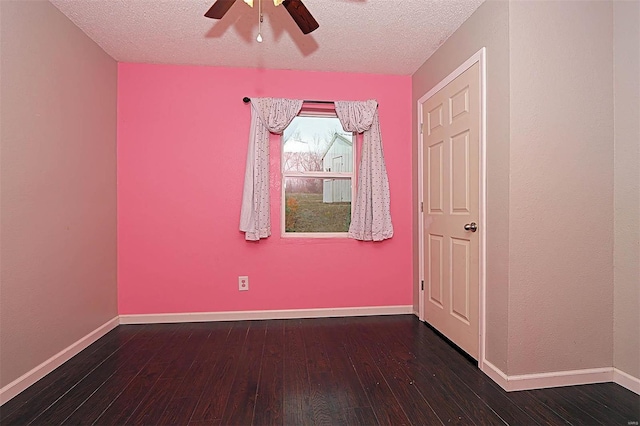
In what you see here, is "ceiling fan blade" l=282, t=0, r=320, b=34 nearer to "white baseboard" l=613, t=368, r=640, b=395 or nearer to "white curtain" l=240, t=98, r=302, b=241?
"white curtain" l=240, t=98, r=302, b=241

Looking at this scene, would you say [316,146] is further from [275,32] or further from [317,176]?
[275,32]

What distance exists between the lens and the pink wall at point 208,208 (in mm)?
2951

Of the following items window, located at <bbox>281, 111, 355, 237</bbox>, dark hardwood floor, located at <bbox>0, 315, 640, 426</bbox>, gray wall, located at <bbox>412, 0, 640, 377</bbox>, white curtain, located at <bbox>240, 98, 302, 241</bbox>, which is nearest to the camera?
dark hardwood floor, located at <bbox>0, 315, 640, 426</bbox>

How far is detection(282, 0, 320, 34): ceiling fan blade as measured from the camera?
1725 millimetres

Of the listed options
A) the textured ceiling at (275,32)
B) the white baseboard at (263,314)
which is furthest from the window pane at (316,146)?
the white baseboard at (263,314)

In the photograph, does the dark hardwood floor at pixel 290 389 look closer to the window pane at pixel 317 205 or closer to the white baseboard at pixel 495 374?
the white baseboard at pixel 495 374

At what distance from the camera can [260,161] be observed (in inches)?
116

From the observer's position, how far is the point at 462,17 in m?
2.24

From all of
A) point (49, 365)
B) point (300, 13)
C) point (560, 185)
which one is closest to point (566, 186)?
point (560, 185)

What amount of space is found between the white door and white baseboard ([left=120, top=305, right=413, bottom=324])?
0.43 m

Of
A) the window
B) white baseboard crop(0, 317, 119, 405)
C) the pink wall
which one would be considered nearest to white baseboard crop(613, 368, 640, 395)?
the pink wall

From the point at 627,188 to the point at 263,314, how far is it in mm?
2886

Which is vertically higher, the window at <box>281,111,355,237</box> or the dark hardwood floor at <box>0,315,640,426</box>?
the window at <box>281,111,355,237</box>

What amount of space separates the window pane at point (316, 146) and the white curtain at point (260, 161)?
0.21 meters
